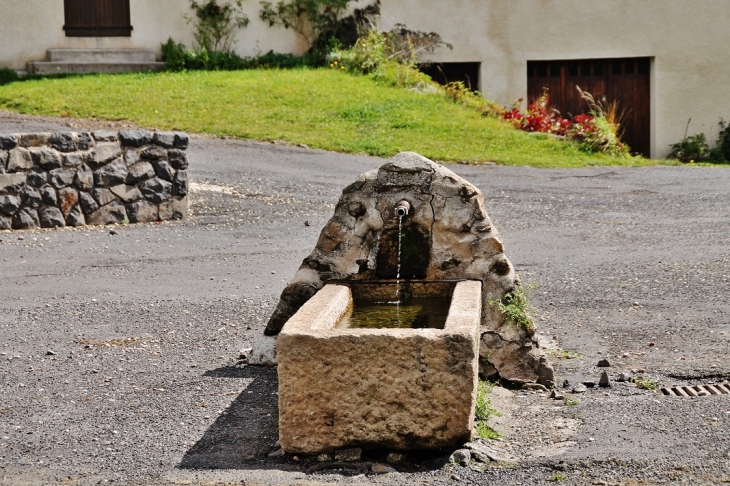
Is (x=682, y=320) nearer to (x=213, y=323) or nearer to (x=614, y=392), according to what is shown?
(x=614, y=392)

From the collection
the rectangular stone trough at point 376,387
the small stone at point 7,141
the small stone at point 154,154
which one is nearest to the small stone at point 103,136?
the small stone at point 154,154

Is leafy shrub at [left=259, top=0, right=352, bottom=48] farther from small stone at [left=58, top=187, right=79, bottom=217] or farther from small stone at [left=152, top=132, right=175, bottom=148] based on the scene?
small stone at [left=58, top=187, right=79, bottom=217]

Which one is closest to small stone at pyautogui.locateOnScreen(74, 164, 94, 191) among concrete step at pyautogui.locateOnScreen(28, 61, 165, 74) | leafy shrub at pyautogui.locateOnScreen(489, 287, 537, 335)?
leafy shrub at pyautogui.locateOnScreen(489, 287, 537, 335)

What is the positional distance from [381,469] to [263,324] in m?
3.13

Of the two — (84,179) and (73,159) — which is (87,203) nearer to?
Answer: (84,179)

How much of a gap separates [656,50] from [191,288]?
1427cm

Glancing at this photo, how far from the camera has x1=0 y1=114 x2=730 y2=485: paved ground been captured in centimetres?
488

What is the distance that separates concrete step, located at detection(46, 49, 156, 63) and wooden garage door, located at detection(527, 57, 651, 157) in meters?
7.51

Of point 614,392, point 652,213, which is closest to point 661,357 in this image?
point 614,392

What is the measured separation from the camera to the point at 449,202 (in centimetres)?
629

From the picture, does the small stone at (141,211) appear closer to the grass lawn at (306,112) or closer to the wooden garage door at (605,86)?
the grass lawn at (306,112)

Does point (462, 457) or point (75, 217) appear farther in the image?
point (75, 217)

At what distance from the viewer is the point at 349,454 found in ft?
16.2

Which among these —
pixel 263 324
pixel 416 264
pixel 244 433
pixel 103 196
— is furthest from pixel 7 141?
pixel 244 433
